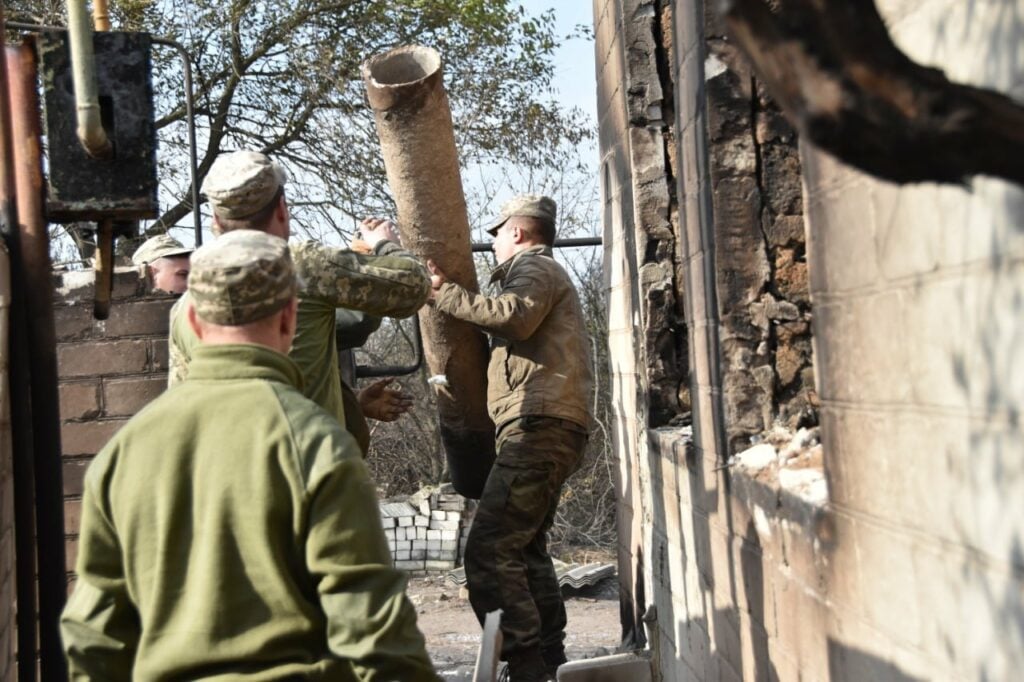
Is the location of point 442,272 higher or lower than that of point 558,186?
lower

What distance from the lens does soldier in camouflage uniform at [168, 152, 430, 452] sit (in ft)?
11.9

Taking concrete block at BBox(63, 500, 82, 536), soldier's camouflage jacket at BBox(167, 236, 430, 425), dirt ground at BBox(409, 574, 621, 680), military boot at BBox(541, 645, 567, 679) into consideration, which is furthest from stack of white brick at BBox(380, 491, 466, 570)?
soldier's camouflage jacket at BBox(167, 236, 430, 425)

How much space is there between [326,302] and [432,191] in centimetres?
156

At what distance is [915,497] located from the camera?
7.29ft

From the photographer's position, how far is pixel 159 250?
17.0ft

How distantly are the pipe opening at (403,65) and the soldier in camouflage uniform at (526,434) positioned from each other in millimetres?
976

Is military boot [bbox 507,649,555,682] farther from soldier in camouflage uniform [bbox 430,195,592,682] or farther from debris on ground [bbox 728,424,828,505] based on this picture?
debris on ground [bbox 728,424,828,505]

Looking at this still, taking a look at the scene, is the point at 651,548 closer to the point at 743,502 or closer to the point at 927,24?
→ the point at 743,502

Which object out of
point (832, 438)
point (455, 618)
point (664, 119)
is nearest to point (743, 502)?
point (832, 438)

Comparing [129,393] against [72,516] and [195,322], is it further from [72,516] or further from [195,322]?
[195,322]

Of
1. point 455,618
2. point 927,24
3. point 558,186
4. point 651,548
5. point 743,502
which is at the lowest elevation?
point 455,618

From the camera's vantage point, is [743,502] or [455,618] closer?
[743,502]

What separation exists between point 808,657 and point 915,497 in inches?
36.2

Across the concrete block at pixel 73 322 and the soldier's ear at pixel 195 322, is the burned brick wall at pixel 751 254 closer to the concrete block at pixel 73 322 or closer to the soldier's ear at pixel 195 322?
the soldier's ear at pixel 195 322
